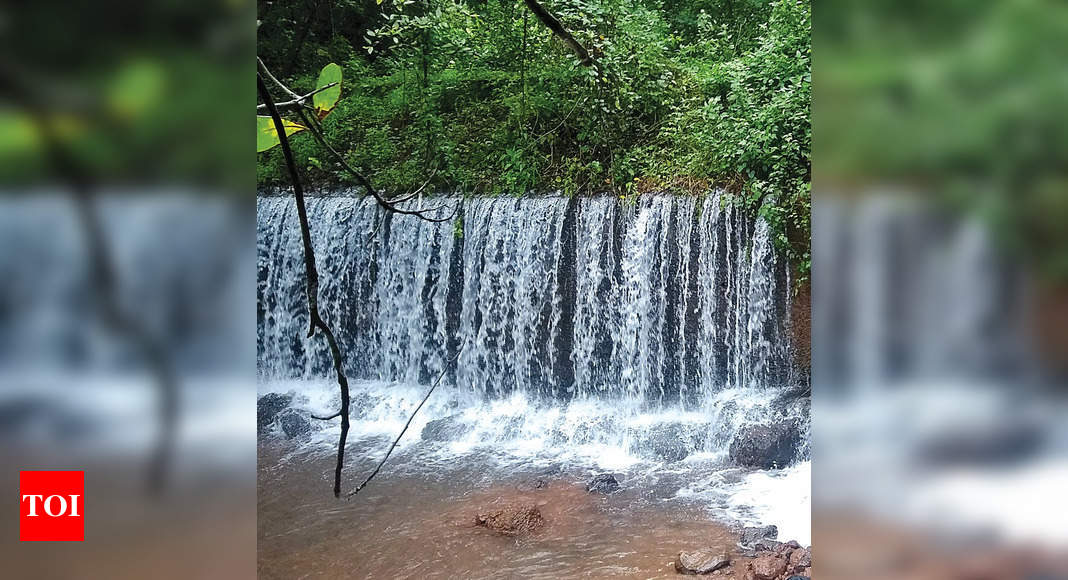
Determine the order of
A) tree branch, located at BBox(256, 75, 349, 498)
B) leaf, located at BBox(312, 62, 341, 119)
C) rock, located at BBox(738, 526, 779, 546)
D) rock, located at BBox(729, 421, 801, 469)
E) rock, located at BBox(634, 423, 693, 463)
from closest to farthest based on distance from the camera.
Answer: tree branch, located at BBox(256, 75, 349, 498) < leaf, located at BBox(312, 62, 341, 119) < rock, located at BBox(738, 526, 779, 546) < rock, located at BBox(729, 421, 801, 469) < rock, located at BBox(634, 423, 693, 463)

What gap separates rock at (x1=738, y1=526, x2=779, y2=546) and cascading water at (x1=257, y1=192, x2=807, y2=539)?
0.80 m

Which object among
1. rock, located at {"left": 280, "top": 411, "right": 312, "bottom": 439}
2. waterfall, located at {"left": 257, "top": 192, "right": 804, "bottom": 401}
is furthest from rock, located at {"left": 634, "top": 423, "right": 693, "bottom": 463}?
rock, located at {"left": 280, "top": 411, "right": 312, "bottom": 439}

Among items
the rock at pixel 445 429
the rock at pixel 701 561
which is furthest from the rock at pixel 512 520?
the rock at pixel 445 429

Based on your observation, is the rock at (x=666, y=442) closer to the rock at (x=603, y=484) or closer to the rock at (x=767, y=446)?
the rock at (x=767, y=446)

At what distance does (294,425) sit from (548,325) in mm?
3013

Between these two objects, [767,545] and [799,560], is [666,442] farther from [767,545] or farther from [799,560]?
[799,560]

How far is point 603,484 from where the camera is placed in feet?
21.1
